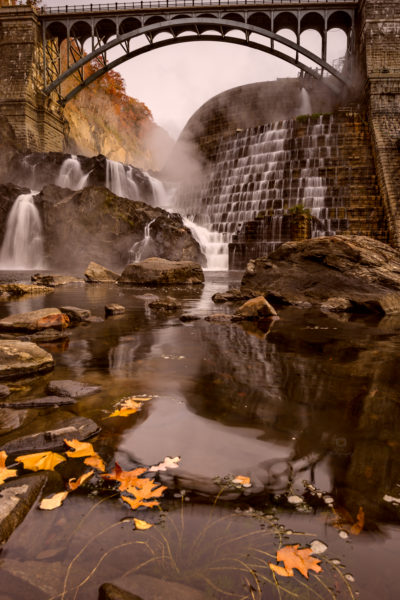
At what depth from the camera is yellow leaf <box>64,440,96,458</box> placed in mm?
1786

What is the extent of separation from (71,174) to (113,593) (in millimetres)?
24955

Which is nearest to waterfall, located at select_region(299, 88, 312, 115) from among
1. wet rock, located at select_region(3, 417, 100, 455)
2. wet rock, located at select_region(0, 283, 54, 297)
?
wet rock, located at select_region(0, 283, 54, 297)

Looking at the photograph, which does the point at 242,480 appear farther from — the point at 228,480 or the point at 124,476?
the point at 124,476

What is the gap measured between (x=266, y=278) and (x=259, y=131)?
20080 millimetres

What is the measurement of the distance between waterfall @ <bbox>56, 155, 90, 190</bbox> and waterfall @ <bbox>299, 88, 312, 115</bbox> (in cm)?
1909

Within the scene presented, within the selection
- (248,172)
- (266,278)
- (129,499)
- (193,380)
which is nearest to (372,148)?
(248,172)

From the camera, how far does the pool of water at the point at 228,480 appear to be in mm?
1117

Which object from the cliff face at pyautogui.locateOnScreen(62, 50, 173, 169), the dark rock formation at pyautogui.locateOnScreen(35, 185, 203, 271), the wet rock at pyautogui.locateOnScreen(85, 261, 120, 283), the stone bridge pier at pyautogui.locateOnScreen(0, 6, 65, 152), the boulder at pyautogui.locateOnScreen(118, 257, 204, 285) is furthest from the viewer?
the cliff face at pyautogui.locateOnScreen(62, 50, 173, 169)

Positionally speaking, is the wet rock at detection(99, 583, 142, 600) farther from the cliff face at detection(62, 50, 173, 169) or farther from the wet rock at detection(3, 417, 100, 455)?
the cliff face at detection(62, 50, 173, 169)

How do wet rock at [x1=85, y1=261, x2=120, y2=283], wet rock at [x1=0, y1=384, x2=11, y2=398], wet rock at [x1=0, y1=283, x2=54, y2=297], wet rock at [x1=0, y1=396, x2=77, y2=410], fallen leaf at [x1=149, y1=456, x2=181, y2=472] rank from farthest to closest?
wet rock at [x1=85, y1=261, x2=120, y2=283]
wet rock at [x1=0, y1=283, x2=54, y2=297]
wet rock at [x1=0, y1=384, x2=11, y2=398]
wet rock at [x1=0, y1=396, x2=77, y2=410]
fallen leaf at [x1=149, y1=456, x2=181, y2=472]

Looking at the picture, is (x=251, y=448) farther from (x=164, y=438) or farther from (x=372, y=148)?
(x=372, y=148)

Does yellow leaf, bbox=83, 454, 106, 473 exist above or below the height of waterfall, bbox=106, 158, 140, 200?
below

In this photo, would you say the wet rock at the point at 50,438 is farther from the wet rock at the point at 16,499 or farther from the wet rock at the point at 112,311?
the wet rock at the point at 112,311

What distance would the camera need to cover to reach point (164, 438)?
6.49 feet
